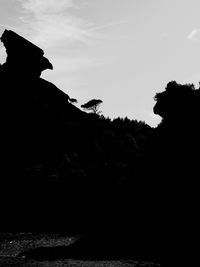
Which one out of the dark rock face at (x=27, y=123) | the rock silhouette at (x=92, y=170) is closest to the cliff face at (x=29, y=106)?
the dark rock face at (x=27, y=123)

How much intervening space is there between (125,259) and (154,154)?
12918mm

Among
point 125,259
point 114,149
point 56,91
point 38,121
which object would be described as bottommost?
point 125,259

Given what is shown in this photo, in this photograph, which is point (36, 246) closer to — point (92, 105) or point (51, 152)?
point (51, 152)

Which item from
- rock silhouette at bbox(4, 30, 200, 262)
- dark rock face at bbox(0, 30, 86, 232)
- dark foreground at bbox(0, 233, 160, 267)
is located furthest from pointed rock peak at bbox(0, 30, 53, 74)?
dark foreground at bbox(0, 233, 160, 267)

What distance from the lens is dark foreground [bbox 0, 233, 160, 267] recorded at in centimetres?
1991

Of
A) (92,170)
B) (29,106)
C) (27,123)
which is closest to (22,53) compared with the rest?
(29,106)

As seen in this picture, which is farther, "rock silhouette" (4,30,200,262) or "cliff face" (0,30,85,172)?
"cliff face" (0,30,85,172)

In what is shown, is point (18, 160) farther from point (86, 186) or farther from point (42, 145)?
point (86, 186)

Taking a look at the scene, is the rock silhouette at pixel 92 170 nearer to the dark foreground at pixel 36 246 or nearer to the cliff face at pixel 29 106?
the cliff face at pixel 29 106

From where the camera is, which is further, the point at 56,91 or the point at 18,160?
the point at 56,91

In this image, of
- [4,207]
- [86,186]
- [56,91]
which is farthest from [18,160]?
[56,91]

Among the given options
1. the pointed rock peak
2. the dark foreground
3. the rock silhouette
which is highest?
the pointed rock peak

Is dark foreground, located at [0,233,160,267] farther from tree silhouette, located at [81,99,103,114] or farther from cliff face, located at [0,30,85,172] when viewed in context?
tree silhouette, located at [81,99,103,114]

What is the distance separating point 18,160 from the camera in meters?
42.8
